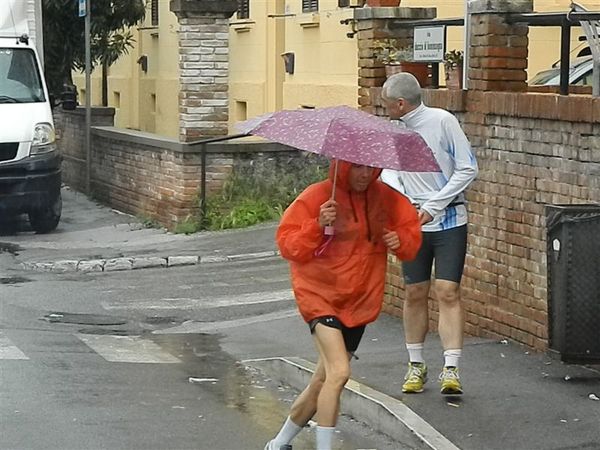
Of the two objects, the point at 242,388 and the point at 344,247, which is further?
the point at 242,388

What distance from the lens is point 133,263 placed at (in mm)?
16172

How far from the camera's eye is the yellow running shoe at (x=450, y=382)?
8273 mm

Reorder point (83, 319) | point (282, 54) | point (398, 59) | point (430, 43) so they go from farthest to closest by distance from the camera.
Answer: point (282, 54)
point (83, 319)
point (398, 59)
point (430, 43)

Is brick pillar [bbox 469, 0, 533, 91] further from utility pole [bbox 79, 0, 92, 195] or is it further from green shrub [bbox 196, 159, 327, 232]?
utility pole [bbox 79, 0, 92, 195]

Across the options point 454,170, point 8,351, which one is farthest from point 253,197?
point 454,170

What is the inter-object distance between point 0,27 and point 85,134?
4.26 metres

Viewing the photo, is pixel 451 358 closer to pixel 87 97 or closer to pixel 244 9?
pixel 87 97

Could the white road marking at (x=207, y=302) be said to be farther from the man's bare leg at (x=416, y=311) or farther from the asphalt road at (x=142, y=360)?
the man's bare leg at (x=416, y=311)

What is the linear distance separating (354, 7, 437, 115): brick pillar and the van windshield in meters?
8.06

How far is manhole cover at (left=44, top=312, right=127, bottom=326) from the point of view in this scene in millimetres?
12656

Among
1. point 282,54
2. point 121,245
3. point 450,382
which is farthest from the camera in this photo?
point 282,54

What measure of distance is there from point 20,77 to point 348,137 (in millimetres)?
13638

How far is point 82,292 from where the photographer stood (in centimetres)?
1443

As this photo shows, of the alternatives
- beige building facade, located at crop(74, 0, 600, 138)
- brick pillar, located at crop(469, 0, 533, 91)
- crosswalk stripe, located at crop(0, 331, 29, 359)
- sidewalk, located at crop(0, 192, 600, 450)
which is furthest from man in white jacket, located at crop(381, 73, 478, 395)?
beige building facade, located at crop(74, 0, 600, 138)
